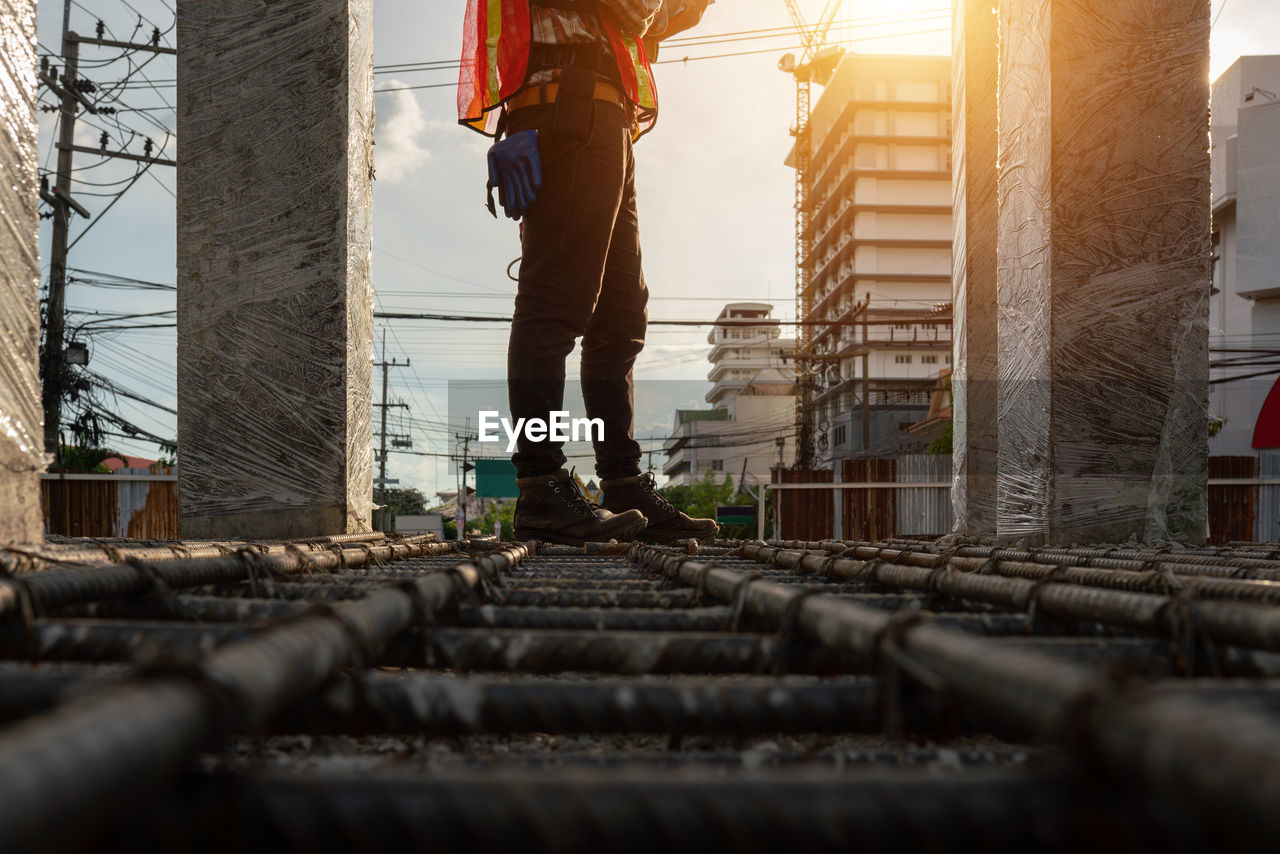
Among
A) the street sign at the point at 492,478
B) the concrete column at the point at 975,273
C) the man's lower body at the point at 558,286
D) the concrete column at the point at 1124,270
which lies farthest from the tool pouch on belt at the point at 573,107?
the street sign at the point at 492,478

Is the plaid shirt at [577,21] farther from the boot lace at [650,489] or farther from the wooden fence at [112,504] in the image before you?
the wooden fence at [112,504]

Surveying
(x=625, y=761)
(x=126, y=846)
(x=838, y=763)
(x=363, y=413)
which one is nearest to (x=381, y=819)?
(x=126, y=846)

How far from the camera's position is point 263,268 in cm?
455

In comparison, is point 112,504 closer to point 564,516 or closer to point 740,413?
point 564,516

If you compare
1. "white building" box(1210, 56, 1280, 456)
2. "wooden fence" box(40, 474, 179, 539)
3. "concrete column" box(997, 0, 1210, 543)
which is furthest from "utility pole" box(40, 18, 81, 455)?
"white building" box(1210, 56, 1280, 456)

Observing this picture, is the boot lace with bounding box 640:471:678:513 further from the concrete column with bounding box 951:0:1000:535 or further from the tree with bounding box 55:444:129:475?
the tree with bounding box 55:444:129:475

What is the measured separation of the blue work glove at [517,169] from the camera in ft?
10.6

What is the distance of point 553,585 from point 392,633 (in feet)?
3.07

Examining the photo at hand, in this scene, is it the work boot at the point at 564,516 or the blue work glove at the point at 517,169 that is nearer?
the blue work glove at the point at 517,169

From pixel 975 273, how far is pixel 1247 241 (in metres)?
23.1

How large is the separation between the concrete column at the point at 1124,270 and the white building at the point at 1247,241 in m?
21.8

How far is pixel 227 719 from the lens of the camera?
627mm

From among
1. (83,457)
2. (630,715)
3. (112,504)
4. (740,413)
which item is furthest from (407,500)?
(630,715)

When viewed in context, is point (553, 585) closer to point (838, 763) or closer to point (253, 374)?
point (838, 763)
